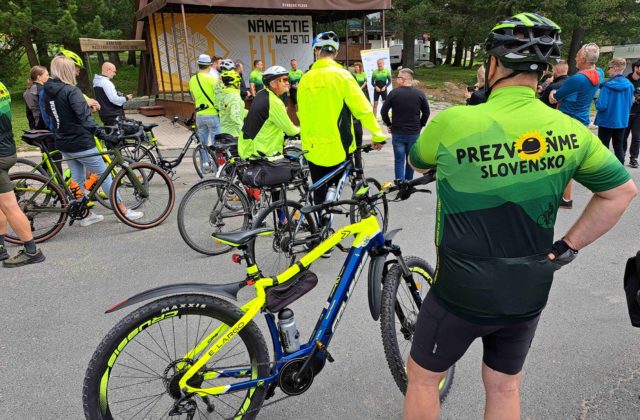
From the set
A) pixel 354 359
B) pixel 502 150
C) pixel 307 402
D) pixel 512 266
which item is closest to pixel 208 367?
pixel 307 402

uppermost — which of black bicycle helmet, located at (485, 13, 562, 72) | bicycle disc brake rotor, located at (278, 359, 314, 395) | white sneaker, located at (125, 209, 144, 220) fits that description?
black bicycle helmet, located at (485, 13, 562, 72)

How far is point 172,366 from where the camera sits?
2172mm

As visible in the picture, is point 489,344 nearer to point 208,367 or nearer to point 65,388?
point 208,367

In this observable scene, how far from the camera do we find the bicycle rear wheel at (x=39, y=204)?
5.13 meters

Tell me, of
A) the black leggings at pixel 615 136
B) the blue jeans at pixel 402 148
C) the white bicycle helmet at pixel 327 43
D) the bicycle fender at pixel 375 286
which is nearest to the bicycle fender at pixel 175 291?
the bicycle fender at pixel 375 286

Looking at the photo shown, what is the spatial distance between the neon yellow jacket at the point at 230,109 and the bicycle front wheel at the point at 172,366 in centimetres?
472

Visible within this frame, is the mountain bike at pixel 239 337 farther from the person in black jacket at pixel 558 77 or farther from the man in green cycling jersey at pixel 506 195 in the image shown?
the person in black jacket at pixel 558 77

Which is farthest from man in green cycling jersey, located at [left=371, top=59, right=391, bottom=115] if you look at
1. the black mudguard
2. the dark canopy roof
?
the black mudguard

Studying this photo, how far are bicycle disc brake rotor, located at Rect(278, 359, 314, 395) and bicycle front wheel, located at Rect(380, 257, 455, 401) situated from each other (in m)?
0.45

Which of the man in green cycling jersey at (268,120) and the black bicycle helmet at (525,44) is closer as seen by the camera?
the black bicycle helmet at (525,44)

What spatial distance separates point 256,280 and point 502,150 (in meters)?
1.26

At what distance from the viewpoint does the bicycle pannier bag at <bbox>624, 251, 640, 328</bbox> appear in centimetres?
223

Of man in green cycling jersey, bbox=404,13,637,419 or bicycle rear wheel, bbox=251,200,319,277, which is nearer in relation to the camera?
man in green cycling jersey, bbox=404,13,637,419

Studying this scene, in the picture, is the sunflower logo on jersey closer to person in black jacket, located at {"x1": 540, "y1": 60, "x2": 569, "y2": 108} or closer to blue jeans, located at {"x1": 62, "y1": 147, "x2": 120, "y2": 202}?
blue jeans, located at {"x1": 62, "y1": 147, "x2": 120, "y2": 202}
